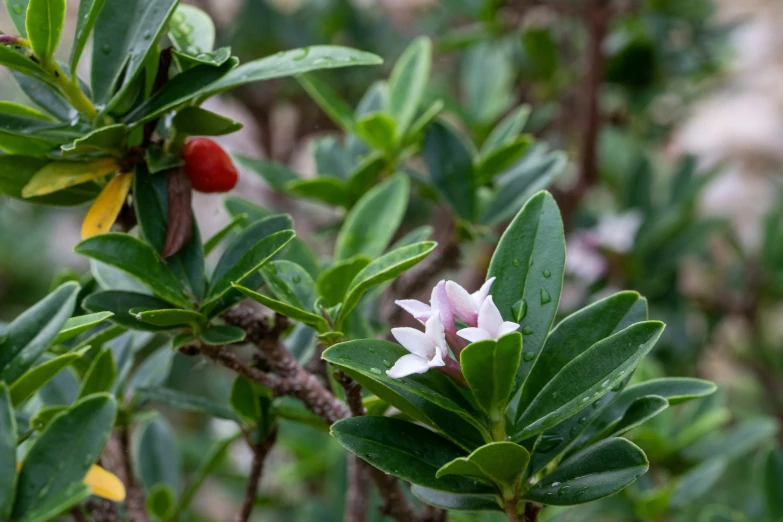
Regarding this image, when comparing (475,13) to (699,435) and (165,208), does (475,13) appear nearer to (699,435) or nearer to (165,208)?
(699,435)

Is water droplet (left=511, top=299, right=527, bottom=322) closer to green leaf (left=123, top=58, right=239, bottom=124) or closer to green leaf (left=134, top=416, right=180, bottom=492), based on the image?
green leaf (left=123, top=58, right=239, bottom=124)

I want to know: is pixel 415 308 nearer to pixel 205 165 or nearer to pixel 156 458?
pixel 205 165

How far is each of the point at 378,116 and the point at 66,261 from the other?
2048 mm

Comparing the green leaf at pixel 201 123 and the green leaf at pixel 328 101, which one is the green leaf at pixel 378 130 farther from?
the green leaf at pixel 201 123

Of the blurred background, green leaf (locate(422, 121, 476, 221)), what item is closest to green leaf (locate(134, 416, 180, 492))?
the blurred background

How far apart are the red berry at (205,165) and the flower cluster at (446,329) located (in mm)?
162

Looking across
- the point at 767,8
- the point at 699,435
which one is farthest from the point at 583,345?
the point at 767,8

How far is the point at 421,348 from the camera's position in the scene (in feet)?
1.43

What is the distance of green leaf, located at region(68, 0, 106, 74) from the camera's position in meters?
0.45

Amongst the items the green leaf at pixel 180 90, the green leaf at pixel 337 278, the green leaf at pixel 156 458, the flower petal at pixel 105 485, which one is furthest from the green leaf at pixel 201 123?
the green leaf at pixel 156 458

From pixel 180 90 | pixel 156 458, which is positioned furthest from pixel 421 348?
pixel 156 458

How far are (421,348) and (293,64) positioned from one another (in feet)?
0.66

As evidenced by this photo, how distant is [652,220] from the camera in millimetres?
1364

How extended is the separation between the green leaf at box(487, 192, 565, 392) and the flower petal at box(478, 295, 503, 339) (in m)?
0.05
